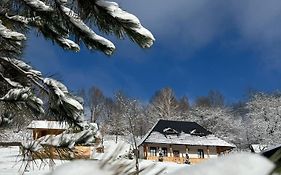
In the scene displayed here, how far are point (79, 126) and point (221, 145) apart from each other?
141 ft

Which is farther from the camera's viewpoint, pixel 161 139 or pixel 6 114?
pixel 161 139

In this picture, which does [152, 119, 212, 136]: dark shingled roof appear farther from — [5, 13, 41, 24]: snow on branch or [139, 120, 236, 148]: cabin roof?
[5, 13, 41, 24]: snow on branch

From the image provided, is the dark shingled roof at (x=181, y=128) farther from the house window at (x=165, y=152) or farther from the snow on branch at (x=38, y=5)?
the snow on branch at (x=38, y=5)

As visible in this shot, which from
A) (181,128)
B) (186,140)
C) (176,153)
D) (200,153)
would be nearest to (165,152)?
(176,153)

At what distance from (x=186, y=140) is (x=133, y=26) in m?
43.4

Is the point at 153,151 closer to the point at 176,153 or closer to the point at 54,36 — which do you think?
the point at 176,153

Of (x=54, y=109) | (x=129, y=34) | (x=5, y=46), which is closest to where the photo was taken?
(x=129, y=34)

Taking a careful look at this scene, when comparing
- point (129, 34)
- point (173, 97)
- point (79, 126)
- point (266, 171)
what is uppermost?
point (173, 97)

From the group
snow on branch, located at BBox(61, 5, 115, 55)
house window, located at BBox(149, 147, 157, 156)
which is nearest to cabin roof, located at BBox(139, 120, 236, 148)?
house window, located at BBox(149, 147, 157, 156)

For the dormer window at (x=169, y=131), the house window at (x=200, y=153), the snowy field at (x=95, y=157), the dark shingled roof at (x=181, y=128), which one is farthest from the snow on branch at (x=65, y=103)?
the dormer window at (x=169, y=131)

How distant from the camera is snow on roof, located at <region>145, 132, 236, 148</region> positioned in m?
44.6

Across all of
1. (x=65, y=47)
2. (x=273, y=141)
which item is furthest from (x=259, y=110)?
(x=65, y=47)

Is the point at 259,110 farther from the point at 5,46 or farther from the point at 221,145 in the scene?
the point at 5,46

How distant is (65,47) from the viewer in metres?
4.52
